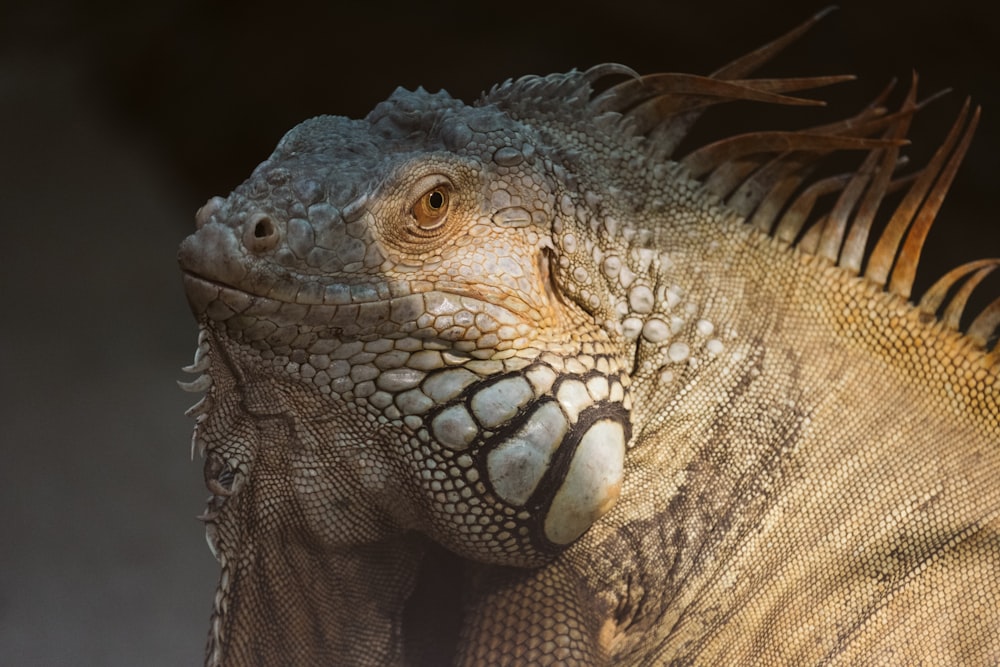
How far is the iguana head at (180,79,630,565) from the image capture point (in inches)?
47.0

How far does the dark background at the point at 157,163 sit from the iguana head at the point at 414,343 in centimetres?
84

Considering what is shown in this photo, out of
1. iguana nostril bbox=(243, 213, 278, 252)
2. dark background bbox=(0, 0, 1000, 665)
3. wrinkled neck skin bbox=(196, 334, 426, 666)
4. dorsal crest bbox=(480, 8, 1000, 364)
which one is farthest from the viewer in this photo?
dark background bbox=(0, 0, 1000, 665)

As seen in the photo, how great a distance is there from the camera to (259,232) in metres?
1.17

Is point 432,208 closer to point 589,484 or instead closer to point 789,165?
point 589,484

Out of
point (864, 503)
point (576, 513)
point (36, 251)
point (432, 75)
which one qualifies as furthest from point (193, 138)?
point (864, 503)

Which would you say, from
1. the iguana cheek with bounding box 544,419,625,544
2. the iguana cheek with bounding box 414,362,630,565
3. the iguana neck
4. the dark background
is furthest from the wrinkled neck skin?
the dark background

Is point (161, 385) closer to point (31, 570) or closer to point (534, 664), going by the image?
point (31, 570)

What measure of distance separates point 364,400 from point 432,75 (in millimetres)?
1431

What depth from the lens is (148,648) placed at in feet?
6.29

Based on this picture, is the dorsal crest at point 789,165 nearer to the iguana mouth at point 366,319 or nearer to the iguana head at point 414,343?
the iguana head at point 414,343

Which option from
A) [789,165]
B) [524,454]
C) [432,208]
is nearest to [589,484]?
[524,454]

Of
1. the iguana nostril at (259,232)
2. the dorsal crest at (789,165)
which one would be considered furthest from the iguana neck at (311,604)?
the dorsal crest at (789,165)

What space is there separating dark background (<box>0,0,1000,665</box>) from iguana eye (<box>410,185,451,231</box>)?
1130mm

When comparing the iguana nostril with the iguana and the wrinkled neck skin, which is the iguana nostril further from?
the wrinkled neck skin
